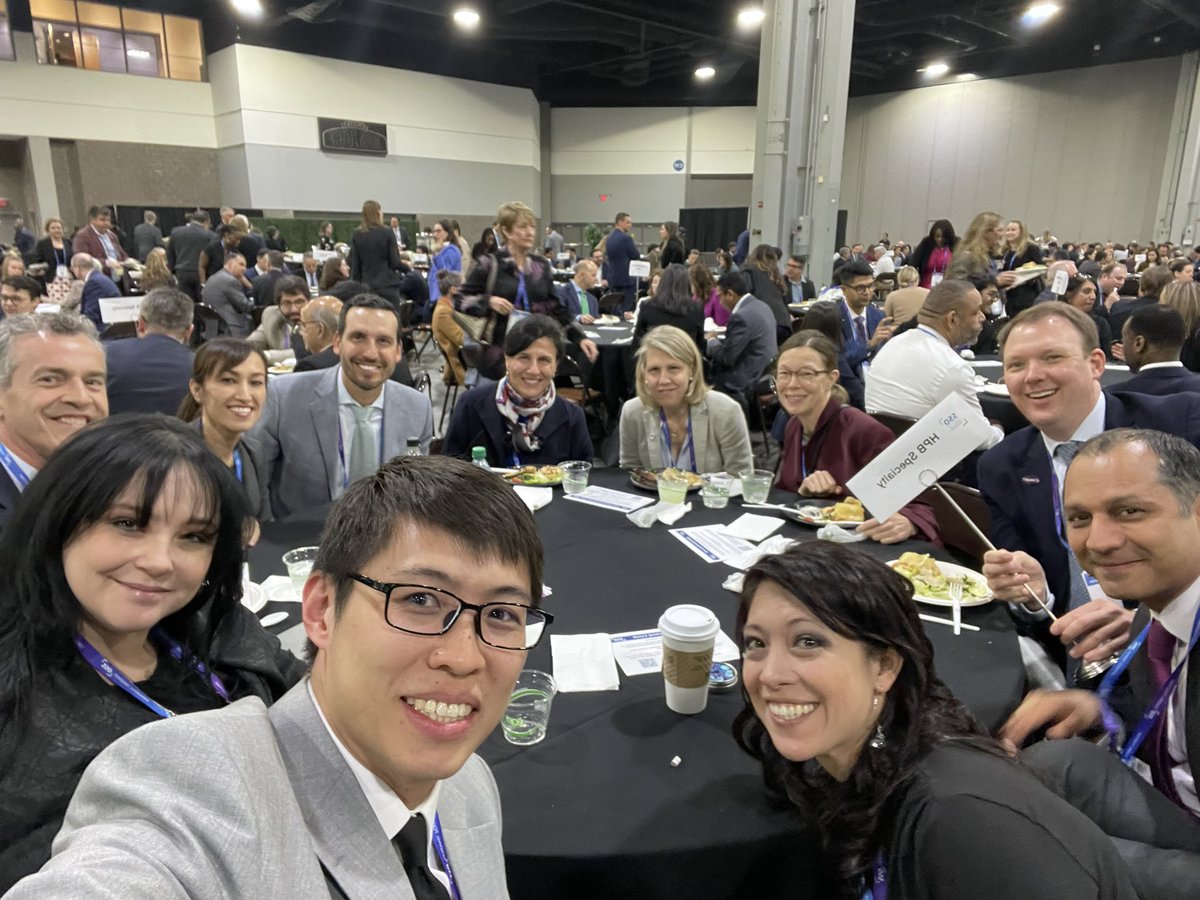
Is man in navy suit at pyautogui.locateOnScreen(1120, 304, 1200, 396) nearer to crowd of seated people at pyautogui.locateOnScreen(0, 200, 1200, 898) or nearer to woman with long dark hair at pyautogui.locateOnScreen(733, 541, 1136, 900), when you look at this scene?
crowd of seated people at pyautogui.locateOnScreen(0, 200, 1200, 898)

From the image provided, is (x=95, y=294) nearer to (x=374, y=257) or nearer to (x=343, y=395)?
(x=374, y=257)

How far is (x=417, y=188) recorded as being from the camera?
16.8 metres

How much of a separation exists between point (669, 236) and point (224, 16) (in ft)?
32.3

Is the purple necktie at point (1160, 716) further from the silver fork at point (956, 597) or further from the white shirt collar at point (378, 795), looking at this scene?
the white shirt collar at point (378, 795)

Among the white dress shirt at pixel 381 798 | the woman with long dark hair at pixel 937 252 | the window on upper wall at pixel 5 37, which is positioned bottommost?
the white dress shirt at pixel 381 798

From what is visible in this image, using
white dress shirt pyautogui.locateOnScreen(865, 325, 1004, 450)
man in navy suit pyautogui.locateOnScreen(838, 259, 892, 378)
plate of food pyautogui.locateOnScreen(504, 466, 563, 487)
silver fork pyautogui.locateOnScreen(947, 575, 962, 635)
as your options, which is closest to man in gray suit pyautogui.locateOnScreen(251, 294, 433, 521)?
plate of food pyautogui.locateOnScreen(504, 466, 563, 487)

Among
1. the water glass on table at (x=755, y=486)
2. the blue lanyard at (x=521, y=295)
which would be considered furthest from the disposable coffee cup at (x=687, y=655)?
the blue lanyard at (x=521, y=295)

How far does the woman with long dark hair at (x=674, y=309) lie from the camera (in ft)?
18.0

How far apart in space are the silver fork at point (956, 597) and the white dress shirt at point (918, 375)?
6.64 feet

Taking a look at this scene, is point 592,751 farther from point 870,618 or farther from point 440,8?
point 440,8

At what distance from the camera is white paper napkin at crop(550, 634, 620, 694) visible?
60.5 inches

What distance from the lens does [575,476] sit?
270 cm

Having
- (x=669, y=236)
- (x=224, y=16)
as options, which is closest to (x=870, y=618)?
(x=669, y=236)

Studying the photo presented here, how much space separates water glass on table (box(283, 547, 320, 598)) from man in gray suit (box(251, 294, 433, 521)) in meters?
0.86
